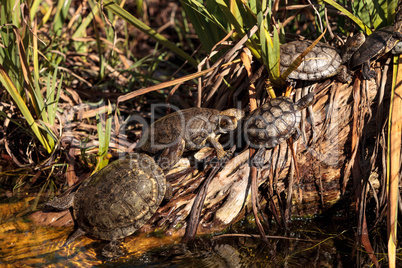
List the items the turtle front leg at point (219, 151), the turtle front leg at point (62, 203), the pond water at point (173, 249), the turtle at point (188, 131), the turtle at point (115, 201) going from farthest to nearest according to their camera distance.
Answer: the turtle at point (188, 131)
the turtle front leg at point (219, 151)
the turtle front leg at point (62, 203)
the turtle at point (115, 201)
the pond water at point (173, 249)

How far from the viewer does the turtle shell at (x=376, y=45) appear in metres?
2.65

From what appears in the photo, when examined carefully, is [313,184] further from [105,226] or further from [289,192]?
[105,226]

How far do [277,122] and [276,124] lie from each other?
0.9 inches

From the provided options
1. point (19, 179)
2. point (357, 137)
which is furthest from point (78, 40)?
point (357, 137)

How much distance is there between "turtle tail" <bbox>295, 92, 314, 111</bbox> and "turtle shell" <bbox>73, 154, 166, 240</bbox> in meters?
1.16

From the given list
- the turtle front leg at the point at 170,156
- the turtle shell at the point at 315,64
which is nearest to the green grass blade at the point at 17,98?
the turtle front leg at the point at 170,156

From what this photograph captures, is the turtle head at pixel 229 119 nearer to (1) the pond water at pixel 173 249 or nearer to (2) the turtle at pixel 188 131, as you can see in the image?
(2) the turtle at pixel 188 131

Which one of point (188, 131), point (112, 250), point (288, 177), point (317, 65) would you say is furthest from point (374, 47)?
point (112, 250)

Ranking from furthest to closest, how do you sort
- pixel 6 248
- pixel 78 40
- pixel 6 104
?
1. pixel 78 40
2. pixel 6 104
3. pixel 6 248

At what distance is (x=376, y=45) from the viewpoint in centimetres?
269

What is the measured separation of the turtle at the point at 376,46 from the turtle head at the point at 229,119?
962 millimetres

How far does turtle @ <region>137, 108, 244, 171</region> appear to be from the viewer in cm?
293

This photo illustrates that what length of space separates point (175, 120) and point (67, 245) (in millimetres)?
1241

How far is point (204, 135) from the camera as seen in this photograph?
3.00m
